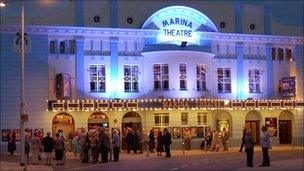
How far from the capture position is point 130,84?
4519cm

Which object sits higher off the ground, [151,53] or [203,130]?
[151,53]

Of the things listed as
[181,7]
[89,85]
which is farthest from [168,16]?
[89,85]

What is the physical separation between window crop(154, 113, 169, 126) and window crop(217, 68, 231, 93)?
4.97m

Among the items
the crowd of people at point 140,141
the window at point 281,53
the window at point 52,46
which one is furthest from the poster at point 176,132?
the window at point 281,53

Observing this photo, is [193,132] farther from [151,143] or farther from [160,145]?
[160,145]

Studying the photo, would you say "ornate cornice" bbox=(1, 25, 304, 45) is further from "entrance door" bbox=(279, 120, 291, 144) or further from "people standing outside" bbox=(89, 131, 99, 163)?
"people standing outside" bbox=(89, 131, 99, 163)

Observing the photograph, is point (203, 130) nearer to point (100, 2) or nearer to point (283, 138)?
point (283, 138)

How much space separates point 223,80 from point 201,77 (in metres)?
2.45

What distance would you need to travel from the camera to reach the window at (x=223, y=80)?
1876 inches

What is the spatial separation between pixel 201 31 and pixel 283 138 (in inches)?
466

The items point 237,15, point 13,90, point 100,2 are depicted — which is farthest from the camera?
point 237,15

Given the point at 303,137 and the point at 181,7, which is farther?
the point at 303,137

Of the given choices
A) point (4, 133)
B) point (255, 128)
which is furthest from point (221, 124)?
point (4, 133)

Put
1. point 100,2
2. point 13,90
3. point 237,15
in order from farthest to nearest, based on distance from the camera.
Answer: point 237,15
point 100,2
point 13,90
